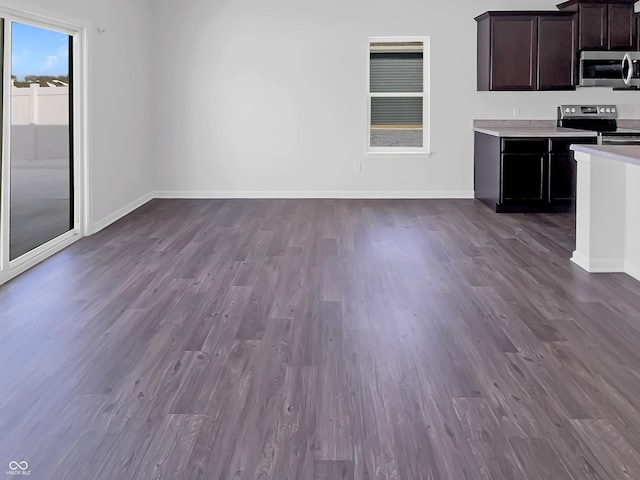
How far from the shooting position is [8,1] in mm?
4918

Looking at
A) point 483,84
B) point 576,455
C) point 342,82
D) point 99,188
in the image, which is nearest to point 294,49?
point 342,82

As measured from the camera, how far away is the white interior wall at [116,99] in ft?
22.4

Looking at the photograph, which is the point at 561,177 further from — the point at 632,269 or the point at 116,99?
the point at 116,99

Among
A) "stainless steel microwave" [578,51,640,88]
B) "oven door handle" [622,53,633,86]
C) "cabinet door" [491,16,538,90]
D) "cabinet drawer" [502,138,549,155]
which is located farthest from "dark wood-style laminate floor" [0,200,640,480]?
"oven door handle" [622,53,633,86]

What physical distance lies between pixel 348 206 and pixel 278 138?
139 centimetres

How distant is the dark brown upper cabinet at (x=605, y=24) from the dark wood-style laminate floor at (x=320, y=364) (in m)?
3.38

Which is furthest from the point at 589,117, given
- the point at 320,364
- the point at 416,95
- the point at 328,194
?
the point at 320,364

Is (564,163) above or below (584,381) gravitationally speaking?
above

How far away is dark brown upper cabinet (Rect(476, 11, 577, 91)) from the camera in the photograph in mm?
8375

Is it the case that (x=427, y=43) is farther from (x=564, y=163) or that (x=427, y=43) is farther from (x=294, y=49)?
(x=564, y=163)

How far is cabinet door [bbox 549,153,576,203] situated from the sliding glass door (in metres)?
4.99

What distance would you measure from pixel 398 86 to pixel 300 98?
1.36m

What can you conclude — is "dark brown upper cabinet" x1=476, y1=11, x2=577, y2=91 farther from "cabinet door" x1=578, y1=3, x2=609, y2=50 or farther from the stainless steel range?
the stainless steel range

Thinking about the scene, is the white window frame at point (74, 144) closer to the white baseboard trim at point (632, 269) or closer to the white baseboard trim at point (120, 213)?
the white baseboard trim at point (120, 213)
